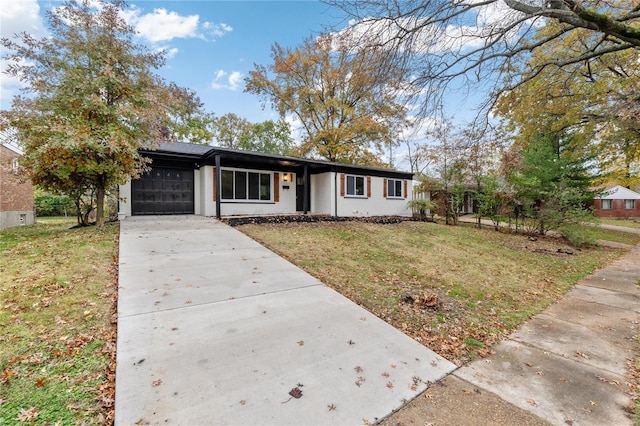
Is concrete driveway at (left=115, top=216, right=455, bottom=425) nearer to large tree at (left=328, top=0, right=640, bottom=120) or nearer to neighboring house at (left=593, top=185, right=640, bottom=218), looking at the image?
large tree at (left=328, top=0, right=640, bottom=120)

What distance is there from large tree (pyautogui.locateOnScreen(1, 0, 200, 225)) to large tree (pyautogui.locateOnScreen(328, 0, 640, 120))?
676 cm

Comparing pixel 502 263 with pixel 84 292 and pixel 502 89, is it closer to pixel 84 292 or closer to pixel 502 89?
pixel 502 89

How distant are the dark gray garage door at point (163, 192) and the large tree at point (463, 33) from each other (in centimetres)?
969

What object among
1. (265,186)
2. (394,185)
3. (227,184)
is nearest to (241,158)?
(227,184)

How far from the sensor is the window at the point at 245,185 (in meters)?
12.3

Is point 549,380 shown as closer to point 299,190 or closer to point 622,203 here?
point 299,190

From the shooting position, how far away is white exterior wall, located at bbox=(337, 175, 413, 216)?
14.3 metres

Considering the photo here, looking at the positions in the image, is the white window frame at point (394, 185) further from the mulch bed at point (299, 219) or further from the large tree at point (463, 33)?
the large tree at point (463, 33)

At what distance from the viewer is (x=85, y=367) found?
2.51 m

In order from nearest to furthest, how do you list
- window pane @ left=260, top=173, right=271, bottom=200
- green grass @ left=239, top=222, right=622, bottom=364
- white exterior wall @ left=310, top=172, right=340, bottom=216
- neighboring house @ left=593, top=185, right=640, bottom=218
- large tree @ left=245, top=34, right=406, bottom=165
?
green grass @ left=239, top=222, right=622, bottom=364, window pane @ left=260, top=173, right=271, bottom=200, white exterior wall @ left=310, top=172, right=340, bottom=216, large tree @ left=245, top=34, right=406, bottom=165, neighboring house @ left=593, top=185, right=640, bottom=218

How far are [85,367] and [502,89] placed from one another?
8.30m

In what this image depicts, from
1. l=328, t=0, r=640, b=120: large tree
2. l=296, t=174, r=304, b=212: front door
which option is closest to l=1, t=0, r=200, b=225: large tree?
l=328, t=0, r=640, b=120: large tree

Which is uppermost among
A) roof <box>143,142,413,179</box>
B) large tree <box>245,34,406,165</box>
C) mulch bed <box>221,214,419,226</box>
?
large tree <box>245,34,406,165</box>

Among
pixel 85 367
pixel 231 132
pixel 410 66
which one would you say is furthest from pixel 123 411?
pixel 231 132
